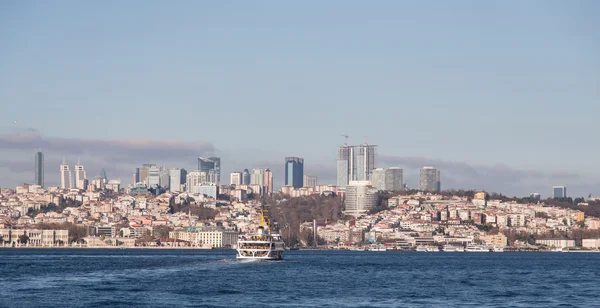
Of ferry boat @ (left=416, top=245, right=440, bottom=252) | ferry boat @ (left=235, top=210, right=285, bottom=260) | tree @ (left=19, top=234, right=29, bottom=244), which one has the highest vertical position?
ferry boat @ (left=235, top=210, right=285, bottom=260)

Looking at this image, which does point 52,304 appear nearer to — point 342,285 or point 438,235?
point 342,285

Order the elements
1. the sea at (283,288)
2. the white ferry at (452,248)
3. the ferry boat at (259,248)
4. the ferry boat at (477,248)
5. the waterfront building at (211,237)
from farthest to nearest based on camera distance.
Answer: the waterfront building at (211,237) < the white ferry at (452,248) < the ferry boat at (477,248) < the ferry boat at (259,248) < the sea at (283,288)

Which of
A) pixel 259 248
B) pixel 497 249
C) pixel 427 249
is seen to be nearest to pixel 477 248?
pixel 497 249

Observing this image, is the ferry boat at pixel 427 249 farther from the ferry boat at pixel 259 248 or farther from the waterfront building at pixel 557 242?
the ferry boat at pixel 259 248

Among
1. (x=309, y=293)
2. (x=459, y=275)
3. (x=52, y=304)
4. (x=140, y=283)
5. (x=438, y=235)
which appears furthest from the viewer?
(x=438, y=235)

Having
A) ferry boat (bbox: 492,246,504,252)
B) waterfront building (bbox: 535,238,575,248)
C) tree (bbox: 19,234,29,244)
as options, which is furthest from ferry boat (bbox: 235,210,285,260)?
tree (bbox: 19,234,29,244)

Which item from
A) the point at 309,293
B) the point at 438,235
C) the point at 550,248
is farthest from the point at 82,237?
the point at 309,293

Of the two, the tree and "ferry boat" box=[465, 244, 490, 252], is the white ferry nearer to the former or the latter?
"ferry boat" box=[465, 244, 490, 252]

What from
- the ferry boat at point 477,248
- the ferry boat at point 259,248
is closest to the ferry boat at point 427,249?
the ferry boat at point 477,248

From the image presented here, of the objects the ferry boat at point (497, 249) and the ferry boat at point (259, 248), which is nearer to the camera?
the ferry boat at point (259, 248)

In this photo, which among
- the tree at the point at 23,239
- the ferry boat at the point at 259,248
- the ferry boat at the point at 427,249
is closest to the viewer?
the ferry boat at the point at 259,248

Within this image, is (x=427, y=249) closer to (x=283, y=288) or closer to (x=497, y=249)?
(x=497, y=249)
